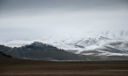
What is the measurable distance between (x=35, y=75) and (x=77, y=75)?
284 inches

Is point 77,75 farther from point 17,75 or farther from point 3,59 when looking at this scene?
point 3,59

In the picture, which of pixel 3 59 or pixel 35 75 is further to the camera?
pixel 3 59

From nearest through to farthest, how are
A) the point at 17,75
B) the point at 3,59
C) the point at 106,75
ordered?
the point at 106,75, the point at 17,75, the point at 3,59

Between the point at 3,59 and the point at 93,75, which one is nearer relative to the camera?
the point at 93,75

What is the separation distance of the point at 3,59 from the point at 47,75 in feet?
378

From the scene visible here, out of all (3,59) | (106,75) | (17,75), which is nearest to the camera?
(106,75)

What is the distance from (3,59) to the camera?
170000mm

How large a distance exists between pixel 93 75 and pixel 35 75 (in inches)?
390

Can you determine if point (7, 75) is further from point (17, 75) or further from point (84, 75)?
point (84, 75)

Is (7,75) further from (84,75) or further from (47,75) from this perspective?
(84,75)

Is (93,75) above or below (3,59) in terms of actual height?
below

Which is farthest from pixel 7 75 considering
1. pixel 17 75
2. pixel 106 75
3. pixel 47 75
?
pixel 106 75

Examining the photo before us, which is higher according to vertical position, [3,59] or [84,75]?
[3,59]

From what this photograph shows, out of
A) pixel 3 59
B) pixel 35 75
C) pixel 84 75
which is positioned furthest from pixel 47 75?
pixel 3 59
